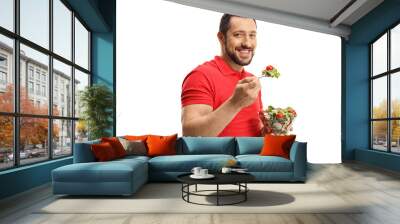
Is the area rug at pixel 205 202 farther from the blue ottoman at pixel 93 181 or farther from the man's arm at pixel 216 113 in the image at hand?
the man's arm at pixel 216 113

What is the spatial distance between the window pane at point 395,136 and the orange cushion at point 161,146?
4.50m

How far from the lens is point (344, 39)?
9070 millimetres

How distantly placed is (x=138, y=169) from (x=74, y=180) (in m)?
0.82

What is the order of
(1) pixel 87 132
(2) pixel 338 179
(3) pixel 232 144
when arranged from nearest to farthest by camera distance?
1. (2) pixel 338 179
2. (3) pixel 232 144
3. (1) pixel 87 132

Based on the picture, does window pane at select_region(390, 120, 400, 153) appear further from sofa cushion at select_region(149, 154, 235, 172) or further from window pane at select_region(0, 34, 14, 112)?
window pane at select_region(0, 34, 14, 112)

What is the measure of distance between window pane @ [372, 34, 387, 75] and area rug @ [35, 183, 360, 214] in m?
4.49

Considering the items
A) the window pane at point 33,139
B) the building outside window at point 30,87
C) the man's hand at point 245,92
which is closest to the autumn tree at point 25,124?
the window pane at point 33,139

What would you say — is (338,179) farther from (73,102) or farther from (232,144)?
(73,102)

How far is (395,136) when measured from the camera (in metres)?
7.68

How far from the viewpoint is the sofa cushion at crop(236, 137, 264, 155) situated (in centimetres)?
654

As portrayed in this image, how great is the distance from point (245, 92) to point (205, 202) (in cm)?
427

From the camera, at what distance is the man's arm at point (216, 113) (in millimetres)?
7914

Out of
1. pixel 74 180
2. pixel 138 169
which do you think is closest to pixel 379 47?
pixel 138 169

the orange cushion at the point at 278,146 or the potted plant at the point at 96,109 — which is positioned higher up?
the potted plant at the point at 96,109
